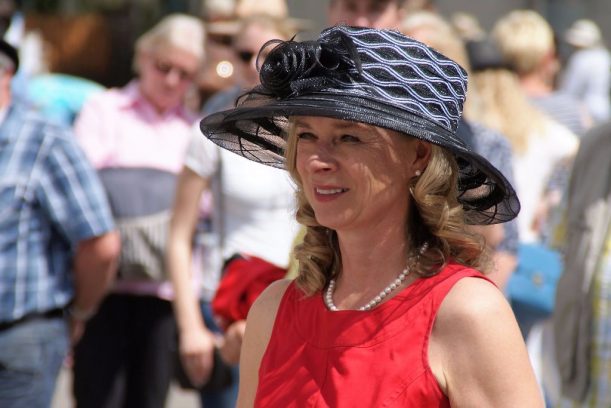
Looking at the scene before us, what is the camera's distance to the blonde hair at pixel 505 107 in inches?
217

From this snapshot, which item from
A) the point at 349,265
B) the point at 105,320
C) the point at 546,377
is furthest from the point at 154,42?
A: the point at 349,265

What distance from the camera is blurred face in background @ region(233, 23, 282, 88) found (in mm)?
4707

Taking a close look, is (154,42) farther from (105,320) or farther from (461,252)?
(461,252)

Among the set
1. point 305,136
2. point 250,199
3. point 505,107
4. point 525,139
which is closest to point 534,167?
point 525,139

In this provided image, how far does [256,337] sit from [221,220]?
1.82 metres

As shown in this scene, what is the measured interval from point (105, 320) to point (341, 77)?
3045mm

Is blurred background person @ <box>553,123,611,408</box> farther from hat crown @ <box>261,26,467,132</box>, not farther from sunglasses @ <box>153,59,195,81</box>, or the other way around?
sunglasses @ <box>153,59,195,81</box>

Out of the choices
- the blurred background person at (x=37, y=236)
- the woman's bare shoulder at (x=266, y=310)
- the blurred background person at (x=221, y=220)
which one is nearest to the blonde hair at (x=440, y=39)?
the blurred background person at (x=221, y=220)

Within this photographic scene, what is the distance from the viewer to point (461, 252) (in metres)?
2.58

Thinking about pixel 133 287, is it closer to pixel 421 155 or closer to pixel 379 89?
pixel 421 155

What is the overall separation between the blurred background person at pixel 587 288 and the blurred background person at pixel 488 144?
0.77ft

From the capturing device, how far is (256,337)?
8.92ft

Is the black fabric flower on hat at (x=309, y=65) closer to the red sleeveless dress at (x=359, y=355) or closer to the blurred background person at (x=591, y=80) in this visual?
the red sleeveless dress at (x=359, y=355)

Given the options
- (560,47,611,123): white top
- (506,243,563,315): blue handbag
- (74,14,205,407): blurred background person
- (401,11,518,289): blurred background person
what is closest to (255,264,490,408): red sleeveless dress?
(401,11,518,289): blurred background person
